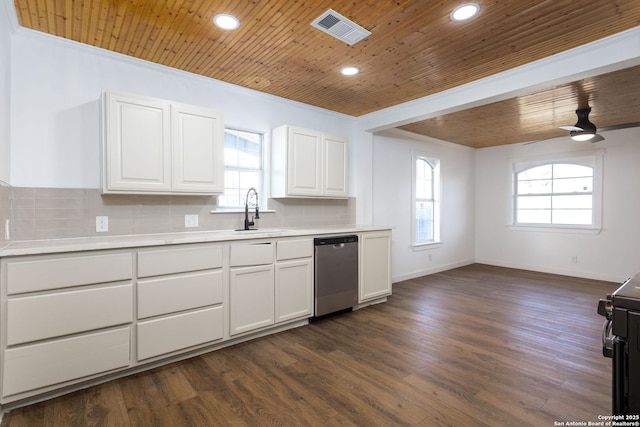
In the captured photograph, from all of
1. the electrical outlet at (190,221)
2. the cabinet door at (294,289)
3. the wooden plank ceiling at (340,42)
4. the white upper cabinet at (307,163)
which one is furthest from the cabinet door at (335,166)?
the electrical outlet at (190,221)

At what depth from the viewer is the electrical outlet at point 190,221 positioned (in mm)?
3239

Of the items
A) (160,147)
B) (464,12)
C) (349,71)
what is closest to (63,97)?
(160,147)

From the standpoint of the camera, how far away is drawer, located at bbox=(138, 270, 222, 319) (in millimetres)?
2426

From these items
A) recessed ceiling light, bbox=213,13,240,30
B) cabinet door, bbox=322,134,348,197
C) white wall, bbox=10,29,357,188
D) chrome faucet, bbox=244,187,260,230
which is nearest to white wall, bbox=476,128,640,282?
cabinet door, bbox=322,134,348,197

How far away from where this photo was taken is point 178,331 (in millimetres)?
2570

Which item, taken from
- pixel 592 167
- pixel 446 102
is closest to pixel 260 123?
pixel 446 102

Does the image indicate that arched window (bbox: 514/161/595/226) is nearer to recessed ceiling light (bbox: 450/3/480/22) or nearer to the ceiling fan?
the ceiling fan

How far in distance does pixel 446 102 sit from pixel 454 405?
10.2 ft

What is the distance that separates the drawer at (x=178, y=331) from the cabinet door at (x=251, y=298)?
15cm

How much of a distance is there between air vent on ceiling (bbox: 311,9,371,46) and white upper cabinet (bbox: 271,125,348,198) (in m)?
1.34

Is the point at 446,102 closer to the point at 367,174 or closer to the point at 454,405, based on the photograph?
the point at 367,174

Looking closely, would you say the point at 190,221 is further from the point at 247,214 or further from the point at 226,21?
the point at 226,21

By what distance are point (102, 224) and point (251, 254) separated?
1289 mm

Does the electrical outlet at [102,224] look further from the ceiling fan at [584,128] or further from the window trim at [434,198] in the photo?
the ceiling fan at [584,128]
